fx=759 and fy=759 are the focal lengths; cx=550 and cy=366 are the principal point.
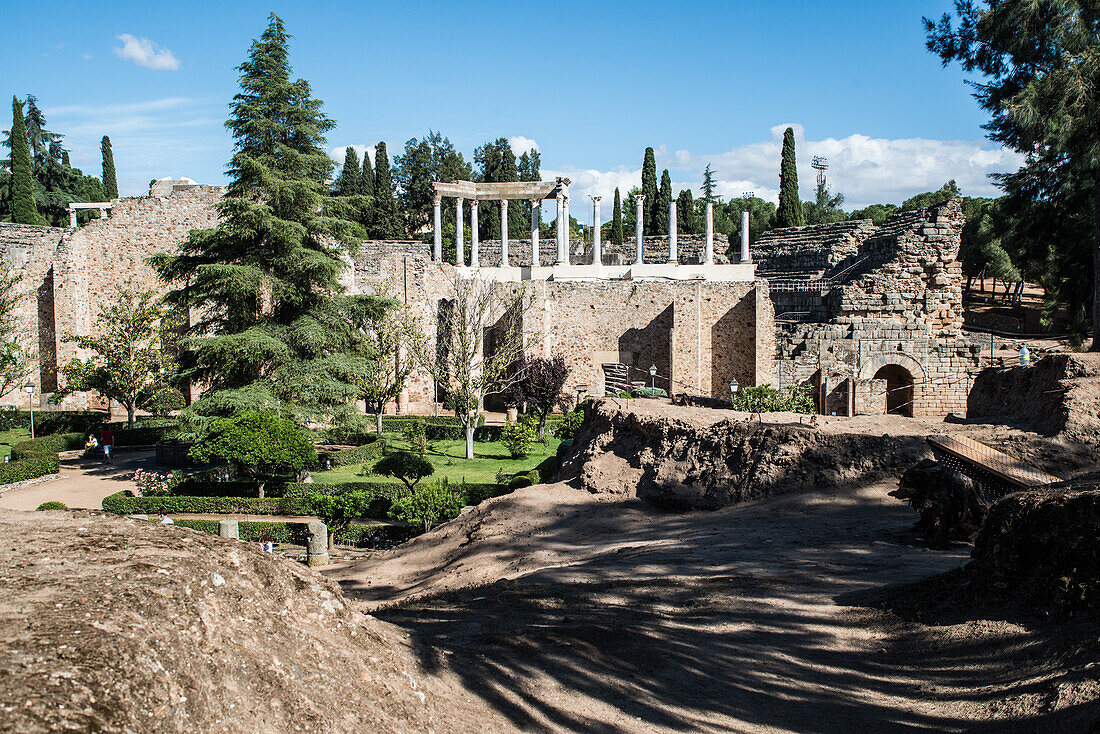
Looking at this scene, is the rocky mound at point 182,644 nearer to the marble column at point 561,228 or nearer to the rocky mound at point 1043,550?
the rocky mound at point 1043,550

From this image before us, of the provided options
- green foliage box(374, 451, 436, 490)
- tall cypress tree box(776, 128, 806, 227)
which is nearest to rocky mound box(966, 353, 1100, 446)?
green foliage box(374, 451, 436, 490)

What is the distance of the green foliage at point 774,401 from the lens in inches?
740

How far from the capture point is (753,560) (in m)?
8.00

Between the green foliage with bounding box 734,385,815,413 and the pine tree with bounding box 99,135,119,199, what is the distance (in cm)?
4919

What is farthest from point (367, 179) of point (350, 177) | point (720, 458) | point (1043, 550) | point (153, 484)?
Result: point (1043, 550)

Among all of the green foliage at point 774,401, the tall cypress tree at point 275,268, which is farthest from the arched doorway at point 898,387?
the tall cypress tree at point 275,268

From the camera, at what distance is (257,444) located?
1725 centimetres

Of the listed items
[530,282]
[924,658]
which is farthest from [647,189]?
[924,658]

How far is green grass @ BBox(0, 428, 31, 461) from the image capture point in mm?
22719

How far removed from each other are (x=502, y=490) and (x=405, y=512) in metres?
2.15

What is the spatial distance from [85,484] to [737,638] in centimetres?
1938

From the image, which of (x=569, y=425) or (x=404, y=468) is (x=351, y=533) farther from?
(x=569, y=425)

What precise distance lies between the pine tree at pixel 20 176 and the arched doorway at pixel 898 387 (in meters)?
44.9

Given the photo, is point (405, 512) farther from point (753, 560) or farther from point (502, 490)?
point (753, 560)
